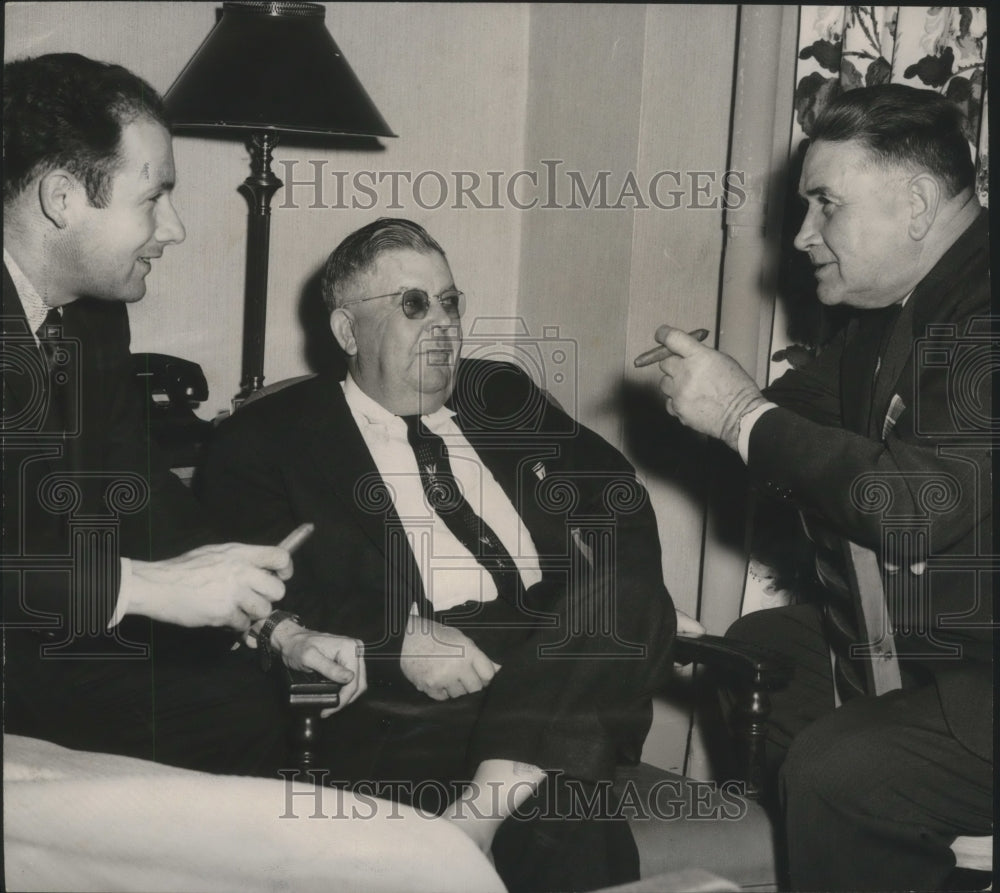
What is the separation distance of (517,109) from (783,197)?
63 centimetres

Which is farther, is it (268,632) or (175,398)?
(175,398)

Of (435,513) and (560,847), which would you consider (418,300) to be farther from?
(560,847)

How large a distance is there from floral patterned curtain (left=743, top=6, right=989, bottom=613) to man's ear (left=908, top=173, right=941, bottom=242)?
19 centimetres

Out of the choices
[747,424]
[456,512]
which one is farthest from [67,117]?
[747,424]

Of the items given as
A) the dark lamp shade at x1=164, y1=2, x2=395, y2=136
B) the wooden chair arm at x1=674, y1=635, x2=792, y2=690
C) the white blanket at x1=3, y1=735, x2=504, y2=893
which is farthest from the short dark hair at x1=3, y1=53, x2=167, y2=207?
the wooden chair arm at x1=674, y1=635, x2=792, y2=690

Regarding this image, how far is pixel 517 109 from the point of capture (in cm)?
225

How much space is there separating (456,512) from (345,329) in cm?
33

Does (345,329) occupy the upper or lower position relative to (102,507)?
upper

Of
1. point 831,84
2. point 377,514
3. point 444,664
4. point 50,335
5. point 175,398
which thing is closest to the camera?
point 50,335

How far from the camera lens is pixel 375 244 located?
1.70m

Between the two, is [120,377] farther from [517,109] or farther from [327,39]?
[517,109]

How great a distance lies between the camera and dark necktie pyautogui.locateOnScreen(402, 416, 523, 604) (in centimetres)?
167

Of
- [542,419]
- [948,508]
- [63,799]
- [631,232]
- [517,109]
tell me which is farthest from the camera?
[517,109]

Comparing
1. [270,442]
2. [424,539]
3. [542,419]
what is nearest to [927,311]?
[542,419]
